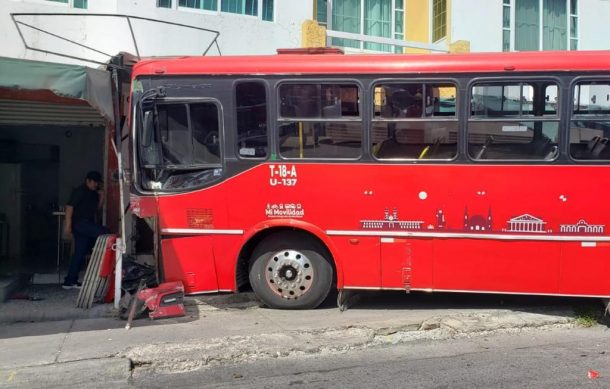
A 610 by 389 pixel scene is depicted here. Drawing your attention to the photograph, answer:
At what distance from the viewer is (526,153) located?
6.47 meters

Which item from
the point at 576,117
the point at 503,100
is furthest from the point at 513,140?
the point at 576,117

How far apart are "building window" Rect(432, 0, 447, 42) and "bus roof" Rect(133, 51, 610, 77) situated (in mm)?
7690

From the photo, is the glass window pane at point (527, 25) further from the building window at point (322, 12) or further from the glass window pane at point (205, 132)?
the glass window pane at point (205, 132)

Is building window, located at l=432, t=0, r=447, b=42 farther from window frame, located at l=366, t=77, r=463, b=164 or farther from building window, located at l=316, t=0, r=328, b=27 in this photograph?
window frame, located at l=366, t=77, r=463, b=164

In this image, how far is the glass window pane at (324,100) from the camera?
6.76 metres

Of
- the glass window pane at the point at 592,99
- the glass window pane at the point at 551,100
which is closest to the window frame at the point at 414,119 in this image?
the glass window pane at the point at 551,100

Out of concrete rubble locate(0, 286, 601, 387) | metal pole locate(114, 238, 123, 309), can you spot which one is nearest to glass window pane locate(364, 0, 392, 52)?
concrete rubble locate(0, 286, 601, 387)

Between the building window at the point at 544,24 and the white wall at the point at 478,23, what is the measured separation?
2.53 feet

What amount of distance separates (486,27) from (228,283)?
32.2ft

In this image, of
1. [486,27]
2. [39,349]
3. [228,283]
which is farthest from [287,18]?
[39,349]

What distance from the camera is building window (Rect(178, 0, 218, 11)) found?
36.9 feet

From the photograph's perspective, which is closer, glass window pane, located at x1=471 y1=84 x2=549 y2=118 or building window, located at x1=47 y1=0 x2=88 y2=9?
glass window pane, located at x1=471 y1=84 x2=549 y2=118

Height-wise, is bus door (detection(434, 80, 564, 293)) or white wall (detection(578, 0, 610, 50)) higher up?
white wall (detection(578, 0, 610, 50))

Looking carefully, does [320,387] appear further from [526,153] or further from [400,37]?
[400,37]
